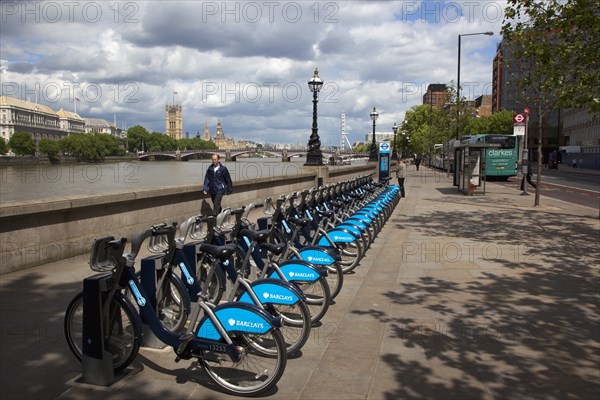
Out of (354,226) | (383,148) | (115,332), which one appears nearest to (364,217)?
(354,226)

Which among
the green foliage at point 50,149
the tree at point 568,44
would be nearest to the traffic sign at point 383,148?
the tree at point 568,44

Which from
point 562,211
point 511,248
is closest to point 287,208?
point 511,248

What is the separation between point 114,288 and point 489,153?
34.0m

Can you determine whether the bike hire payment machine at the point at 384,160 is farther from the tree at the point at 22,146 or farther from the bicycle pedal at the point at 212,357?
the tree at the point at 22,146

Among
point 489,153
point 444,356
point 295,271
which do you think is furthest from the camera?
point 489,153

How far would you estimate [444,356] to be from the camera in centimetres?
426

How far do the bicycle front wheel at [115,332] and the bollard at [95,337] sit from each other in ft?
0.22

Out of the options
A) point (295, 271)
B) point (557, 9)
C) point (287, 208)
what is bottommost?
point (295, 271)

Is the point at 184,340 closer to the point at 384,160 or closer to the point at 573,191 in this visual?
the point at 384,160

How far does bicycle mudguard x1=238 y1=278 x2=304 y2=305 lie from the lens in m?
3.95

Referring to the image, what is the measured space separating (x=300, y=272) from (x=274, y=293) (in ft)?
2.53

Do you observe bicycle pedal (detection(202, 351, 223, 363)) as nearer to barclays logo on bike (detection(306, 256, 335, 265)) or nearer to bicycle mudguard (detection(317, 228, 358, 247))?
barclays logo on bike (detection(306, 256, 335, 265))

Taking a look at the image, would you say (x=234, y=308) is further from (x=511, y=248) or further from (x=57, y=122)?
(x=57, y=122)

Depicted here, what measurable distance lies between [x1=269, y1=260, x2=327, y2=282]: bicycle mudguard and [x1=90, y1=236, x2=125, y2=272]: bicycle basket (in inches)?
63.4
